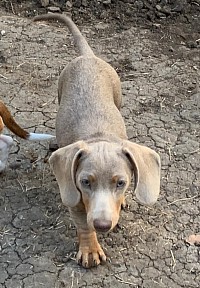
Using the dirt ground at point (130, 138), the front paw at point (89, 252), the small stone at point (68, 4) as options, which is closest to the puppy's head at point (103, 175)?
the front paw at point (89, 252)

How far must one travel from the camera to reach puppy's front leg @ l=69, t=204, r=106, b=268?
4098mm

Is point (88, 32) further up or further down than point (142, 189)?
further down

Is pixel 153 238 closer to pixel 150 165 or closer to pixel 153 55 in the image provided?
pixel 150 165

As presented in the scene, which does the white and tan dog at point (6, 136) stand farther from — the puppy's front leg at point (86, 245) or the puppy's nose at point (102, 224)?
the puppy's nose at point (102, 224)

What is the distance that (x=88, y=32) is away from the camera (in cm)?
686

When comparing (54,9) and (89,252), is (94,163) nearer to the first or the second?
(89,252)

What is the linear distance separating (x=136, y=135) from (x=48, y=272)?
156cm

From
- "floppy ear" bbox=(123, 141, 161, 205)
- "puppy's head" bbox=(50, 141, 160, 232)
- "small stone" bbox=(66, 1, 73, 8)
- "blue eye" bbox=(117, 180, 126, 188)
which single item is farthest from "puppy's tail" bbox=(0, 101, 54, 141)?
"small stone" bbox=(66, 1, 73, 8)

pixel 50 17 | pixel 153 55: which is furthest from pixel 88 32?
pixel 50 17

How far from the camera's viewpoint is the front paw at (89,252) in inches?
164

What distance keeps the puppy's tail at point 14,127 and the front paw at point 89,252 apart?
42.9 inches

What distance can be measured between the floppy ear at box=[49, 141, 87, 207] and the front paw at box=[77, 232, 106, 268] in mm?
349

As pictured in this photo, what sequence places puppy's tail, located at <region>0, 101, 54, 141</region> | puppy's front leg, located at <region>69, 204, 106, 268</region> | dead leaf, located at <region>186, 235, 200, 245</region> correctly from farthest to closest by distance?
puppy's tail, located at <region>0, 101, 54, 141</region>, dead leaf, located at <region>186, 235, 200, 245</region>, puppy's front leg, located at <region>69, 204, 106, 268</region>

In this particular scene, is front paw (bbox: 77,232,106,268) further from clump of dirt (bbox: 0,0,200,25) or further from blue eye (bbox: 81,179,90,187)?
clump of dirt (bbox: 0,0,200,25)
